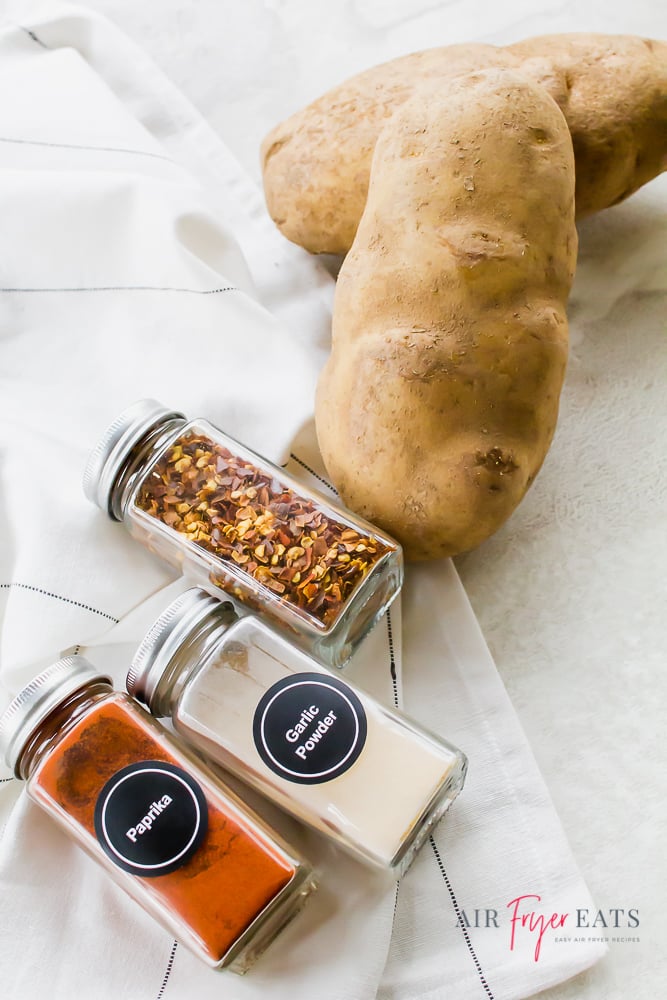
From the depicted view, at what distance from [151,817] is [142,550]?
25cm

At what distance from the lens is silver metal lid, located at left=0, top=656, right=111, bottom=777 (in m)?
0.67

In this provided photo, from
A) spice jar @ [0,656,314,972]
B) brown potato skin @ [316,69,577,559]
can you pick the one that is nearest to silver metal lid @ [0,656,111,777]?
spice jar @ [0,656,314,972]

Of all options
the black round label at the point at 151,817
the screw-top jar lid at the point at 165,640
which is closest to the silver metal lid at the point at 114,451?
the screw-top jar lid at the point at 165,640

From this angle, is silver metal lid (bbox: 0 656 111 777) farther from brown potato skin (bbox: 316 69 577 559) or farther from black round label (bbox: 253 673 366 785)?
brown potato skin (bbox: 316 69 577 559)

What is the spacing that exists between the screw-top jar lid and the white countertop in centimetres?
24

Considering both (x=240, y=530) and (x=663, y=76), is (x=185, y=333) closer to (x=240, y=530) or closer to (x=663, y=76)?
(x=240, y=530)

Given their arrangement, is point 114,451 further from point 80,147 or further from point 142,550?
point 80,147

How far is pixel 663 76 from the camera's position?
84 centimetres

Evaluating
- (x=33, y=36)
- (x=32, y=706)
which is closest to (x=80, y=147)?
(x=33, y=36)

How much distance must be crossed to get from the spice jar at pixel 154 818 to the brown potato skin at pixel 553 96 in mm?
472

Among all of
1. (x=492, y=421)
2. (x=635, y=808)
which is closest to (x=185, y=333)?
(x=492, y=421)

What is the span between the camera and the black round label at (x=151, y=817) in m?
0.64

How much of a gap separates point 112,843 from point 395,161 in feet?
1.79

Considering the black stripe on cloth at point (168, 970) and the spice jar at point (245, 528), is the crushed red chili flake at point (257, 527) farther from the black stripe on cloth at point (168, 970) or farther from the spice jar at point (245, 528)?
the black stripe on cloth at point (168, 970)
